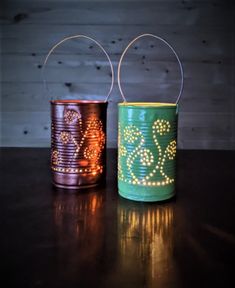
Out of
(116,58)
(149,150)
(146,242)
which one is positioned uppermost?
(116,58)

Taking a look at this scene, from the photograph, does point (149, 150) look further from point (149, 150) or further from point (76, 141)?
point (76, 141)

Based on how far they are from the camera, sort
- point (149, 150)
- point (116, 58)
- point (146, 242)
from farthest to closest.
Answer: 1. point (116, 58)
2. point (149, 150)
3. point (146, 242)

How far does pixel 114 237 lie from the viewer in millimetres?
472

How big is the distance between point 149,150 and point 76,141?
0.15 meters

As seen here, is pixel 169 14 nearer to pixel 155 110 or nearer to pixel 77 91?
pixel 77 91

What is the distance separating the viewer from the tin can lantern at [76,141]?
657mm

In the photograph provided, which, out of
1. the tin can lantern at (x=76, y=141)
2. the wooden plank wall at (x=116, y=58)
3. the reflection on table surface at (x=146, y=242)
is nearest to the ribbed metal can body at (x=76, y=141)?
the tin can lantern at (x=76, y=141)

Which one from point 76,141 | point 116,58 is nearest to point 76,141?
point 76,141

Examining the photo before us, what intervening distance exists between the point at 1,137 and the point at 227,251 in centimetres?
141

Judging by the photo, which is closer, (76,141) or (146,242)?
(146,242)

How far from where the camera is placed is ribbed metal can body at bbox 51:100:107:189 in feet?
2.15

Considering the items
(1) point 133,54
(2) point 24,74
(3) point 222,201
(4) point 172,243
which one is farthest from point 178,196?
(2) point 24,74

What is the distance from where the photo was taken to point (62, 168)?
0.67 meters

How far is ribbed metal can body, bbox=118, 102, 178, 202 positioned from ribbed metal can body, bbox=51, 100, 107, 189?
8 centimetres
